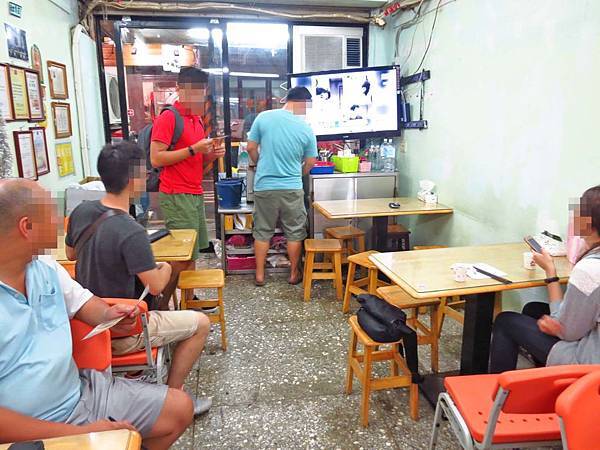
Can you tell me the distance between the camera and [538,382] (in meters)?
1.15

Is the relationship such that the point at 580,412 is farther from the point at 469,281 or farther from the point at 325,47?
the point at 325,47

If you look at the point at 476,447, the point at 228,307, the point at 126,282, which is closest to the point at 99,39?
the point at 228,307

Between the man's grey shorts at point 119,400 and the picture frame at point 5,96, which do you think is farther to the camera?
the picture frame at point 5,96

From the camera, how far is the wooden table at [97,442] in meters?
0.99

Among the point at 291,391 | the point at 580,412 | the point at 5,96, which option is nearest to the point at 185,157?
the point at 5,96

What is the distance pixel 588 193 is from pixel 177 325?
176 centimetres

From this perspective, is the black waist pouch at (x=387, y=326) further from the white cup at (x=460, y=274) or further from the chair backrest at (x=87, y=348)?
the chair backrest at (x=87, y=348)

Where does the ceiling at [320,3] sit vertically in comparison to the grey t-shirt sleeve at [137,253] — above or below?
above

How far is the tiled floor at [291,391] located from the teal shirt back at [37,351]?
87 cm

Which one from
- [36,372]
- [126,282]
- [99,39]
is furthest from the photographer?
[99,39]

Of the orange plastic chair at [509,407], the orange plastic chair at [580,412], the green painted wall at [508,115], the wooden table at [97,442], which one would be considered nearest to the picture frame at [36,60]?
the wooden table at [97,442]

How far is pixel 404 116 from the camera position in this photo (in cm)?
430

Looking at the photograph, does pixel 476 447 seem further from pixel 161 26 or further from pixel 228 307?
pixel 161 26

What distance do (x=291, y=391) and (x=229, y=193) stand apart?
2.17 m
